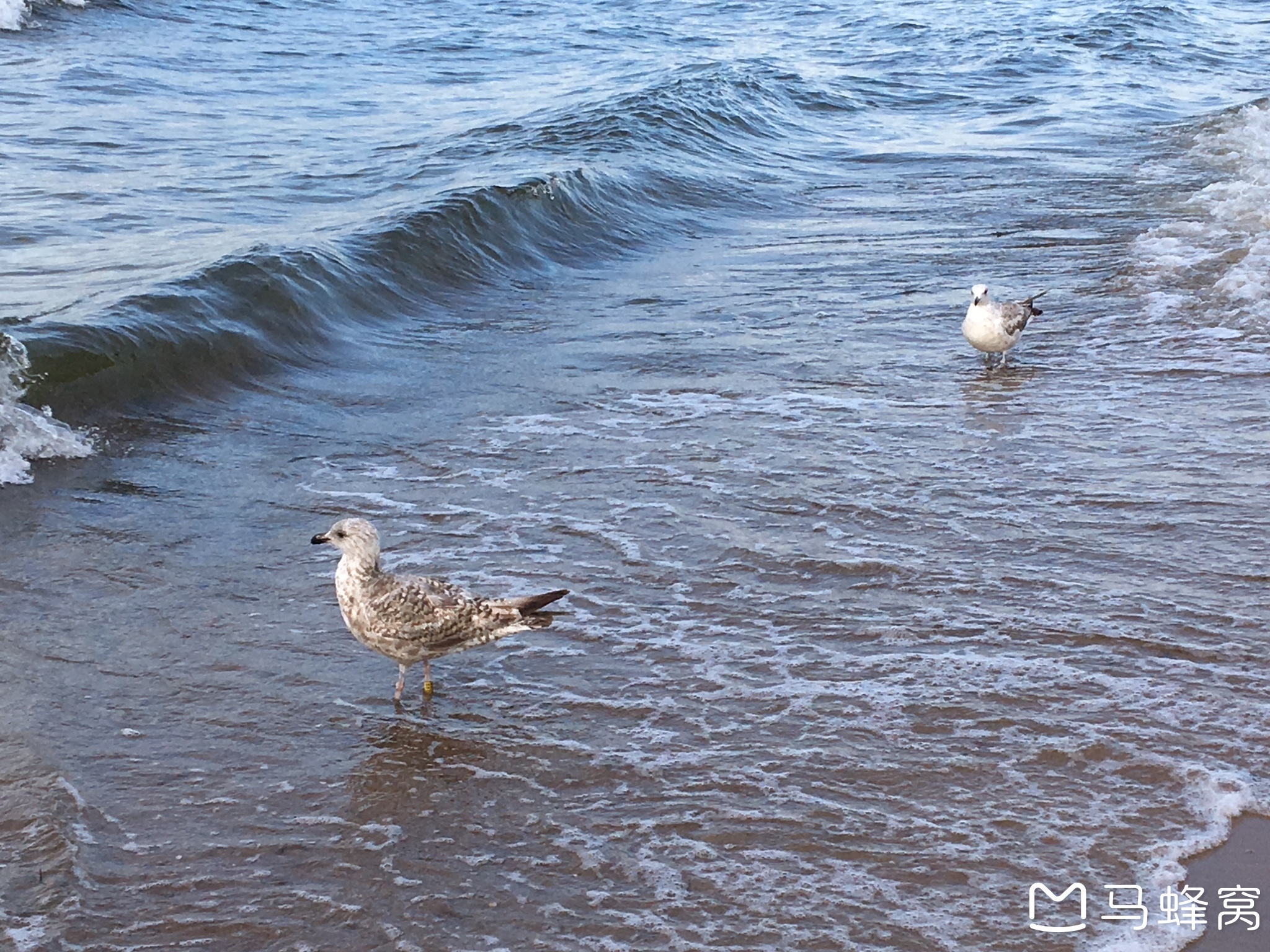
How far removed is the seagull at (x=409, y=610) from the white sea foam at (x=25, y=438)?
9.28ft

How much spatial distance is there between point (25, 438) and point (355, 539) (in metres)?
3.17

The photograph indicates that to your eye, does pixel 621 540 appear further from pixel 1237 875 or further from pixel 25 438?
pixel 25 438

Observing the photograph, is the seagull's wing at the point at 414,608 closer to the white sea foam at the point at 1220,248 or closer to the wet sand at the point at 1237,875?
the wet sand at the point at 1237,875

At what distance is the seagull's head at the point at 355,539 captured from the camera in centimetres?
496

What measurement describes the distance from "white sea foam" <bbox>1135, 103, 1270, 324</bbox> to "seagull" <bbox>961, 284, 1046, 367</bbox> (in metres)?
1.57

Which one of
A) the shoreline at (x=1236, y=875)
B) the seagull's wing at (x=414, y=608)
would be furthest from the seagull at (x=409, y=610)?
Answer: the shoreline at (x=1236, y=875)

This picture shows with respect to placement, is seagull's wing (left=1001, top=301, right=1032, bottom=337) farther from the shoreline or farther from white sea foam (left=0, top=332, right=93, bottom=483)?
white sea foam (left=0, top=332, right=93, bottom=483)

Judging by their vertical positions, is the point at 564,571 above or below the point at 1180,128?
below

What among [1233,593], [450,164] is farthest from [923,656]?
[450,164]

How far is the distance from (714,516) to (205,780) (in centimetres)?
283

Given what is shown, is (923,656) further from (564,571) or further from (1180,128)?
(1180,128)

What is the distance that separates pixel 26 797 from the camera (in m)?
4.33

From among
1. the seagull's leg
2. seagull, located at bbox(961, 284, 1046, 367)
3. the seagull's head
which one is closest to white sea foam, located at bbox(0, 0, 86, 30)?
seagull, located at bbox(961, 284, 1046, 367)

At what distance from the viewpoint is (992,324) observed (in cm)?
864
